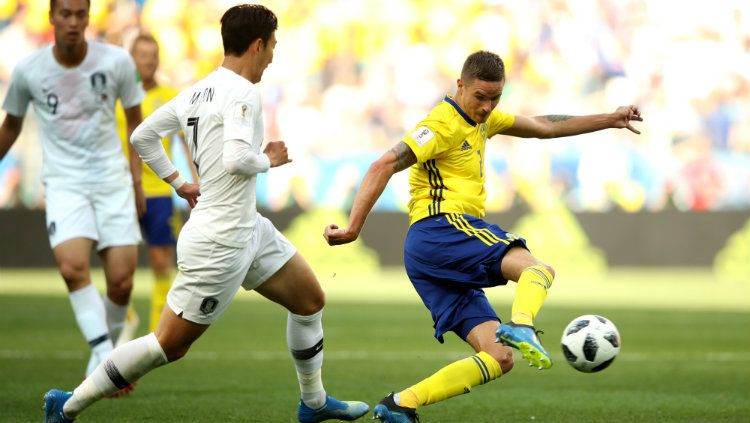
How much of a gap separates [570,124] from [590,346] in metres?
1.40

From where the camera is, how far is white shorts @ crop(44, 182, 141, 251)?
7109 mm

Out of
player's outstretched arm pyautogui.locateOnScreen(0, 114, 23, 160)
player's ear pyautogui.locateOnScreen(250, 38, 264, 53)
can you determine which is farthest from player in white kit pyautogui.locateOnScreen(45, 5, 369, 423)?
player's outstretched arm pyautogui.locateOnScreen(0, 114, 23, 160)

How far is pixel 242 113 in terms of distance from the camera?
17.1 feet

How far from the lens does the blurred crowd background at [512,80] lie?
22422mm

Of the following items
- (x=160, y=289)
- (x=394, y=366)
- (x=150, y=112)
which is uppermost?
(x=150, y=112)

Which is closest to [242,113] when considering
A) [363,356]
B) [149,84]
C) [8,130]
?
[8,130]

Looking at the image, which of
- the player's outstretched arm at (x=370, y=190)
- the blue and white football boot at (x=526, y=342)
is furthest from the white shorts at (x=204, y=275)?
the blue and white football boot at (x=526, y=342)

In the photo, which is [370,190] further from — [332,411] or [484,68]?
[332,411]

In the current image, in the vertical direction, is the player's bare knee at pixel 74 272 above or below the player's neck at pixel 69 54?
below

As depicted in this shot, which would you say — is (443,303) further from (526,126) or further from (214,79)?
(214,79)

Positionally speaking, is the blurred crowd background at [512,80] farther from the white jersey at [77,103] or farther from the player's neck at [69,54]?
the player's neck at [69,54]

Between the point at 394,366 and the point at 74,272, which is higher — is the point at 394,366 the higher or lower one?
the lower one

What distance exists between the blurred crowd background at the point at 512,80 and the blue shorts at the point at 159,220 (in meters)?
11.8

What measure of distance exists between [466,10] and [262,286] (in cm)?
1897
